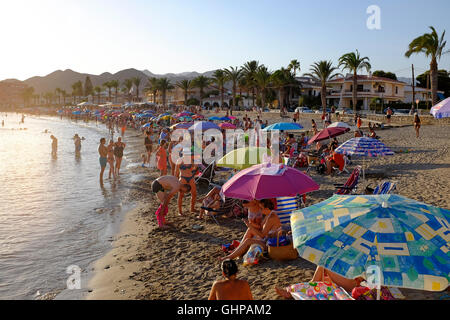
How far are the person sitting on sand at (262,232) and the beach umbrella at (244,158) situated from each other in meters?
1.60

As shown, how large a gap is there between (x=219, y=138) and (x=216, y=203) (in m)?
10.0

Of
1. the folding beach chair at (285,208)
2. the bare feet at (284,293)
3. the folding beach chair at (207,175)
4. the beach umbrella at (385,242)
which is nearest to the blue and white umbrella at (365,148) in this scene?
the folding beach chair at (285,208)

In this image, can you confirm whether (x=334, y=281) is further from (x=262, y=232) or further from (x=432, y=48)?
(x=432, y=48)

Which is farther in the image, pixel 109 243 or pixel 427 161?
pixel 427 161

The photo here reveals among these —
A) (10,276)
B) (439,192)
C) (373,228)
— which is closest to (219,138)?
(439,192)

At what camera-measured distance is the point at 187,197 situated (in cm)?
1009

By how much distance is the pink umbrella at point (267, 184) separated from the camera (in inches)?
192

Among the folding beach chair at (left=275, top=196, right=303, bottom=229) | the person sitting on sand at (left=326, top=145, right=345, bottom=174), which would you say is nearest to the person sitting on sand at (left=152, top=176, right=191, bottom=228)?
the folding beach chair at (left=275, top=196, right=303, bottom=229)

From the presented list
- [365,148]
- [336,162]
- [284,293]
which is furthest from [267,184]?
[336,162]

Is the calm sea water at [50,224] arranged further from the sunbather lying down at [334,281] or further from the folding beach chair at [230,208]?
the sunbather lying down at [334,281]

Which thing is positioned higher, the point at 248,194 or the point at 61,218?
the point at 248,194

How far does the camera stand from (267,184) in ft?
16.4
